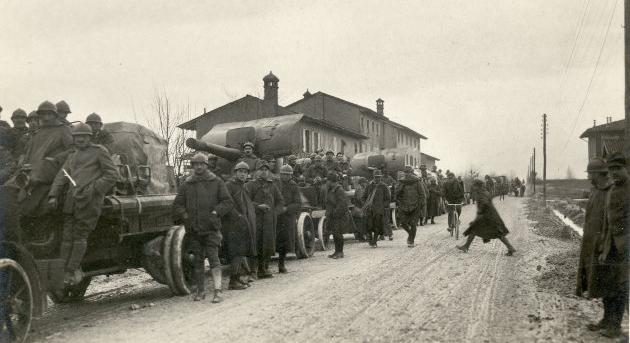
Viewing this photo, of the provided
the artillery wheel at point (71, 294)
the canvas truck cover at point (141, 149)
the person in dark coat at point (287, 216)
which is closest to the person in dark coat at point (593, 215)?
the person in dark coat at point (287, 216)

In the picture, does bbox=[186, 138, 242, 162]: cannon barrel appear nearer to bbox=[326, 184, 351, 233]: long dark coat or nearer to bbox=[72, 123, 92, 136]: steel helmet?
bbox=[326, 184, 351, 233]: long dark coat

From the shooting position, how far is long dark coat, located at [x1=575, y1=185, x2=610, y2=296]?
6.38 m

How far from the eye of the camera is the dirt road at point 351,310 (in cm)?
630

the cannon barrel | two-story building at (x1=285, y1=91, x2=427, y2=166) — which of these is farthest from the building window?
the cannon barrel

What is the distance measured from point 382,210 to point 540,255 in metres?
4.08

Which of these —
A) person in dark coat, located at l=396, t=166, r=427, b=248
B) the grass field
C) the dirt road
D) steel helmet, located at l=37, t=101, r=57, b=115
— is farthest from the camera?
the grass field

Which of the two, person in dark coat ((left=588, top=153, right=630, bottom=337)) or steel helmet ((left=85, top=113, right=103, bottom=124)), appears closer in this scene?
person in dark coat ((left=588, top=153, right=630, bottom=337))

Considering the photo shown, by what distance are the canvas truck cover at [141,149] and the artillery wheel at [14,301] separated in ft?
9.94

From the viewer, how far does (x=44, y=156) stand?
754 centimetres

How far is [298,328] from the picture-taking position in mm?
6523

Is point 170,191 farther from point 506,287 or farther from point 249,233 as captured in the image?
point 506,287

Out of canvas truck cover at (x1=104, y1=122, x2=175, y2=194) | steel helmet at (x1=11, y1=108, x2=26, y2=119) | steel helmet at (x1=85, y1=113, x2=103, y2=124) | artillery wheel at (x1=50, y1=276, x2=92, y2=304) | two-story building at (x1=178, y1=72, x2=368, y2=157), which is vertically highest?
two-story building at (x1=178, y1=72, x2=368, y2=157)

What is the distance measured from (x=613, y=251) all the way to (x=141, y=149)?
6.37 meters

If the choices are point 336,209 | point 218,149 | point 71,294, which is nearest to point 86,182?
point 71,294
